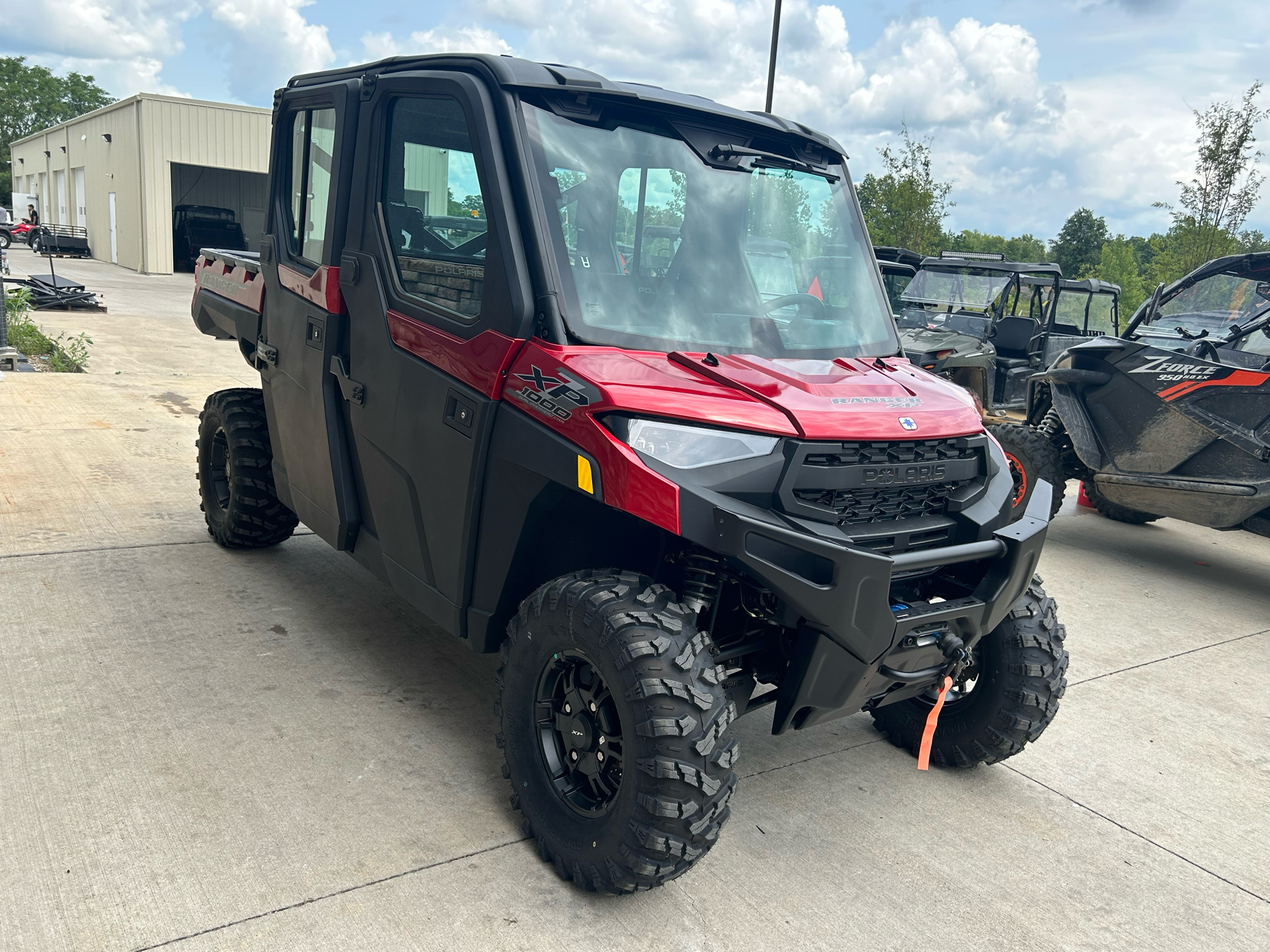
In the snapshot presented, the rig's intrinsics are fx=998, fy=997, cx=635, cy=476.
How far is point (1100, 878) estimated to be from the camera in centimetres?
301

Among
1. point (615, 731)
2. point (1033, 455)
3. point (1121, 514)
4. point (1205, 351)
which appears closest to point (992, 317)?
point (1121, 514)

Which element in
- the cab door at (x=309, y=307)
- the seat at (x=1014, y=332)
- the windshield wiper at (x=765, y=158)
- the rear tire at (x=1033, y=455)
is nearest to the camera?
the windshield wiper at (x=765, y=158)

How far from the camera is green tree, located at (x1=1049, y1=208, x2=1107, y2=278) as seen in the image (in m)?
60.6

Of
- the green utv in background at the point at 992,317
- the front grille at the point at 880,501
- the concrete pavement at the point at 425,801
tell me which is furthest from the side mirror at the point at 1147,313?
the front grille at the point at 880,501

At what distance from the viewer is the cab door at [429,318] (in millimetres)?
2893

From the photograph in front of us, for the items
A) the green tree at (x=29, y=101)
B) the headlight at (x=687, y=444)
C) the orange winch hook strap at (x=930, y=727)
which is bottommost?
the orange winch hook strap at (x=930, y=727)

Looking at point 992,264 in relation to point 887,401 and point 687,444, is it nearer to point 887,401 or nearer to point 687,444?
point 887,401

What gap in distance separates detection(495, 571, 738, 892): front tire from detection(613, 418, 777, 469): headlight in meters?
0.38

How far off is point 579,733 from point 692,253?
4.82ft

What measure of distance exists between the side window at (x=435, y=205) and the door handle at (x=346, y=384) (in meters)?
0.45

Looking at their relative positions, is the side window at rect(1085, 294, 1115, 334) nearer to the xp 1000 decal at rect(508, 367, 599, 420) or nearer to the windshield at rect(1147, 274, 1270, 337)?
the windshield at rect(1147, 274, 1270, 337)

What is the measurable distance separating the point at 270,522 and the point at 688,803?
324 centimetres

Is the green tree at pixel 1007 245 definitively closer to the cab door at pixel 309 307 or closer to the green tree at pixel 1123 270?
the green tree at pixel 1123 270

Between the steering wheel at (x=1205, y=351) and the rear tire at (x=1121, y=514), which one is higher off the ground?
the steering wheel at (x=1205, y=351)
